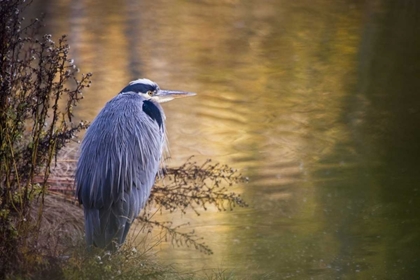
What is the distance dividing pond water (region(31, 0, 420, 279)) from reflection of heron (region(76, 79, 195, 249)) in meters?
0.65

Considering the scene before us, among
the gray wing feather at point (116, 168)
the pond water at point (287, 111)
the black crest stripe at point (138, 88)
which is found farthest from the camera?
the pond water at point (287, 111)

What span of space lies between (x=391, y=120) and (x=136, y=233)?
3049 mm

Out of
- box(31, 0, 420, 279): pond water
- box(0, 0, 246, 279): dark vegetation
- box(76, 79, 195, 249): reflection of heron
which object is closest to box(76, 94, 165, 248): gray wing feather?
box(76, 79, 195, 249): reflection of heron

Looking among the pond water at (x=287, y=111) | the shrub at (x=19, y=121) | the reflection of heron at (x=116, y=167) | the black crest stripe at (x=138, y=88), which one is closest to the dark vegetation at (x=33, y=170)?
the shrub at (x=19, y=121)

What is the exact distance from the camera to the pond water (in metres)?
4.45

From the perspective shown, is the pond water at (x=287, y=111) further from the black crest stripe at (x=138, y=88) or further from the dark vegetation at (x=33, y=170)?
the black crest stripe at (x=138, y=88)

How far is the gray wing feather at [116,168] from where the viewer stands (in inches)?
140

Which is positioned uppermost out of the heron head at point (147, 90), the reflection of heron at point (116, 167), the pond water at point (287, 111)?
the heron head at point (147, 90)

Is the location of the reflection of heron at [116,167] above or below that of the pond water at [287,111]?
above

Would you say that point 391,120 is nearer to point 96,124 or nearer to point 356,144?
point 356,144

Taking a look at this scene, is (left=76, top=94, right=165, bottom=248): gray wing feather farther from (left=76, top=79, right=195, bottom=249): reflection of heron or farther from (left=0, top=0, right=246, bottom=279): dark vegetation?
(left=0, top=0, right=246, bottom=279): dark vegetation

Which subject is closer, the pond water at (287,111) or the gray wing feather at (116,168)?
the gray wing feather at (116,168)

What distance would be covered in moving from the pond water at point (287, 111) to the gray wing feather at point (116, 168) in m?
0.66

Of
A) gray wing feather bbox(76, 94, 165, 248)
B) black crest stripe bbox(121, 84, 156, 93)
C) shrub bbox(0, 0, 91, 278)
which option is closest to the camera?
shrub bbox(0, 0, 91, 278)
